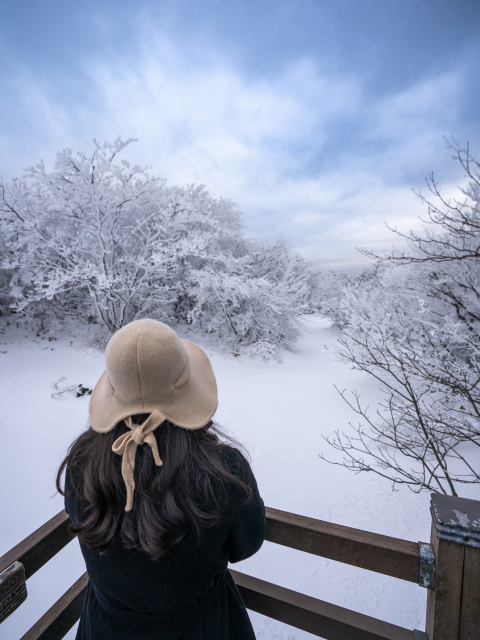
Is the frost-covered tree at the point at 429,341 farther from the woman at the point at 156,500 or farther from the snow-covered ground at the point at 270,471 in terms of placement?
the woman at the point at 156,500

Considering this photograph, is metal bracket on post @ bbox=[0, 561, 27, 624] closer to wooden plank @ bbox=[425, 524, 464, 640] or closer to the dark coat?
the dark coat

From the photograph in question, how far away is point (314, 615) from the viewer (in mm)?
1146

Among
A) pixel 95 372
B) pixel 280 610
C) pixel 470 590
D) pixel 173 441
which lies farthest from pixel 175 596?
pixel 95 372

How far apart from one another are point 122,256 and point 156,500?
9.87 metres

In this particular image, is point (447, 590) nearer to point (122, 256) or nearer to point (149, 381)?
point (149, 381)

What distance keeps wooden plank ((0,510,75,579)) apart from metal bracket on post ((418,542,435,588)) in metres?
1.15

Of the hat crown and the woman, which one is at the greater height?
the hat crown

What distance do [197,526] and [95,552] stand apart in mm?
320

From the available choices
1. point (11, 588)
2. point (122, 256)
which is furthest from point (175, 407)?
point (122, 256)

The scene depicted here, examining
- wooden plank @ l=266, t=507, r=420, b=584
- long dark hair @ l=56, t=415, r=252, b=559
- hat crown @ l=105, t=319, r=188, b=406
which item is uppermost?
hat crown @ l=105, t=319, r=188, b=406

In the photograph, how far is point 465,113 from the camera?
2500mm

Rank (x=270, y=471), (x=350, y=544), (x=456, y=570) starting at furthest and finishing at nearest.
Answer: (x=270, y=471) < (x=350, y=544) < (x=456, y=570)

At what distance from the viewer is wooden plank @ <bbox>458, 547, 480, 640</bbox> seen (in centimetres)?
84

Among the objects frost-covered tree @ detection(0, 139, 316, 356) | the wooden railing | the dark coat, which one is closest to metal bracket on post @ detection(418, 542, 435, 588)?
the wooden railing
